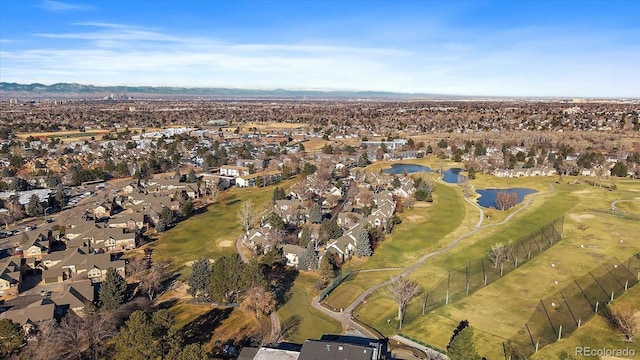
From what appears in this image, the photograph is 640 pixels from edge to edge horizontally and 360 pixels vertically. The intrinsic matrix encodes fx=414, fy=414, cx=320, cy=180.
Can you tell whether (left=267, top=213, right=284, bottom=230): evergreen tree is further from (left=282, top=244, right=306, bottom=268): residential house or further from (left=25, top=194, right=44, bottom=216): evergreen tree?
(left=25, top=194, right=44, bottom=216): evergreen tree

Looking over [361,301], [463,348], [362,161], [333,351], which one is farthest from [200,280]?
[362,161]

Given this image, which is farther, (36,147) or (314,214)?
(36,147)

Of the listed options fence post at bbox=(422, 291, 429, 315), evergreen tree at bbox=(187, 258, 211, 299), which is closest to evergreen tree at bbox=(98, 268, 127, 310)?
evergreen tree at bbox=(187, 258, 211, 299)

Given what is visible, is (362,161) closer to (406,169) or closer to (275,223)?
(406,169)

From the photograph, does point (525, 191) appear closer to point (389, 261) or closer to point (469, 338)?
point (389, 261)

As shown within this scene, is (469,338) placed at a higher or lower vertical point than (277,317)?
higher

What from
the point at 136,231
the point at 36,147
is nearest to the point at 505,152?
the point at 136,231

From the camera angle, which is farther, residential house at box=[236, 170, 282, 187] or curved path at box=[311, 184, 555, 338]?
residential house at box=[236, 170, 282, 187]

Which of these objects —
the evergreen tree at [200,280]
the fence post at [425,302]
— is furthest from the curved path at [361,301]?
the evergreen tree at [200,280]
